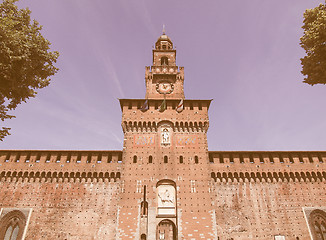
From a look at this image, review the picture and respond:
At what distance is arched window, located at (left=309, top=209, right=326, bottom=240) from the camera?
20.2 m

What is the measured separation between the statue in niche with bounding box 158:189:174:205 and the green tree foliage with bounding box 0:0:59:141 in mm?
13100

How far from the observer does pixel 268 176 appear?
2236 cm

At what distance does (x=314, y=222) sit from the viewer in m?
20.6

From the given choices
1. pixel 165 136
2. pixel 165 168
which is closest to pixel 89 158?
pixel 165 168

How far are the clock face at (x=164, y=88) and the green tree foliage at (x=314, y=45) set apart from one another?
17104mm

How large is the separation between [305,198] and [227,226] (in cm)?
780

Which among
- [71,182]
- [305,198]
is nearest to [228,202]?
[305,198]

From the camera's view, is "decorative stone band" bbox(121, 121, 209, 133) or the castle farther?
"decorative stone band" bbox(121, 121, 209, 133)

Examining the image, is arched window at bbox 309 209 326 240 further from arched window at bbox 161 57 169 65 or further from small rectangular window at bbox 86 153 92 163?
arched window at bbox 161 57 169 65

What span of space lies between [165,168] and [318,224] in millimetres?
14163

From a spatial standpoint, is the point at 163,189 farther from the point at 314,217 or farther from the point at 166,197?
the point at 314,217

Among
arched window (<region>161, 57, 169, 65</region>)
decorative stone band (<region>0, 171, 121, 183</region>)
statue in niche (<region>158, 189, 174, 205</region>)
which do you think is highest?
arched window (<region>161, 57, 169, 65</region>)

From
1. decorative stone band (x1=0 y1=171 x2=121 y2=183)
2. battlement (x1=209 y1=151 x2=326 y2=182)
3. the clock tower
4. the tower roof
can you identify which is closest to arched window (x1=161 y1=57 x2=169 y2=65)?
the clock tower

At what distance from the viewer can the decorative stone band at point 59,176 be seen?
2184 cm
